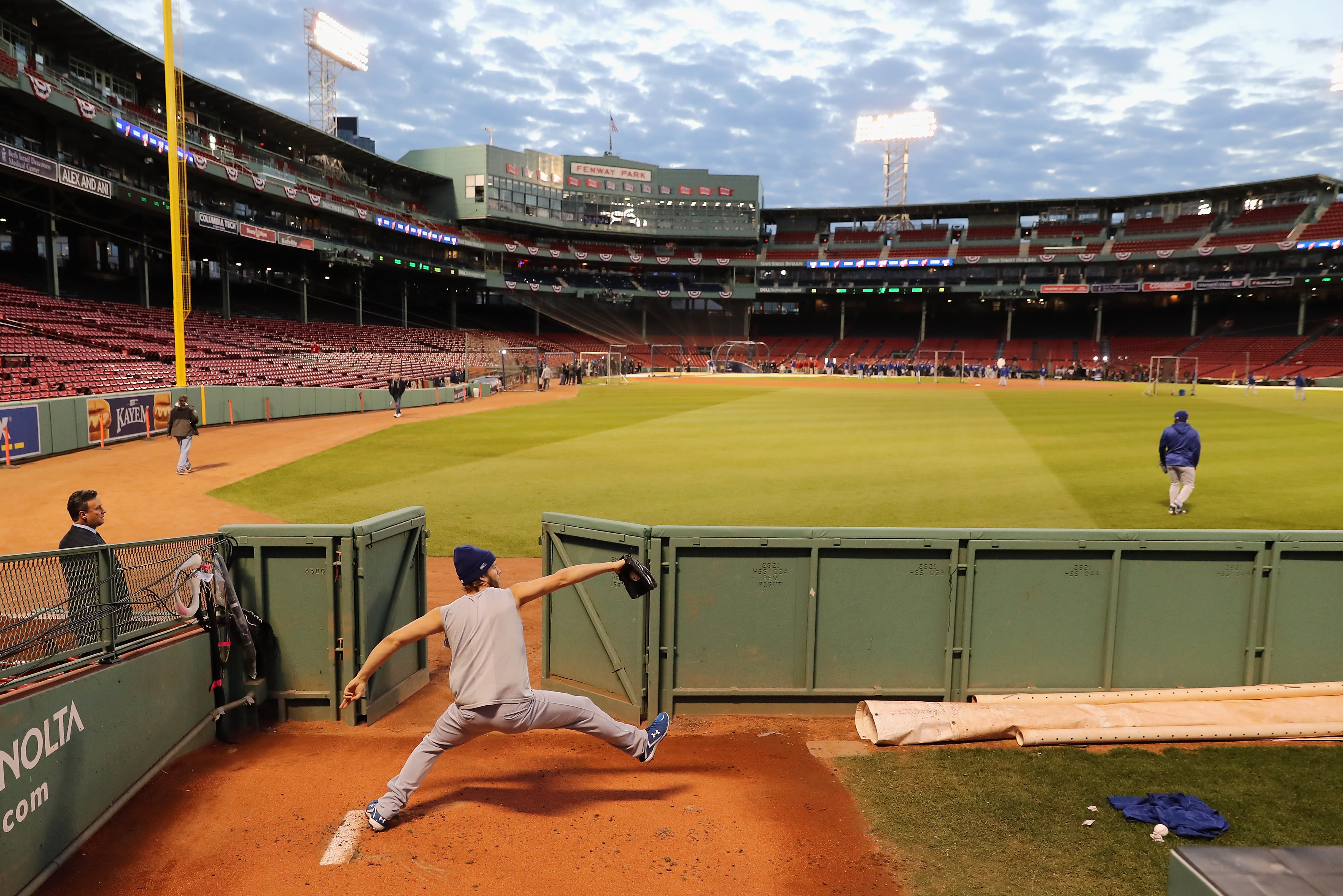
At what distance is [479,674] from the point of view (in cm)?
468

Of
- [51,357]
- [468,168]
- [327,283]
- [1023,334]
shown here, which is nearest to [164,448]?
[51,357]

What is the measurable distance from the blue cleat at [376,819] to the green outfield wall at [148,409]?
19.6 m

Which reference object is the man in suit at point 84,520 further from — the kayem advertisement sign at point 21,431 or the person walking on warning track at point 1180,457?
the kayem advertisement sign at point 21,431

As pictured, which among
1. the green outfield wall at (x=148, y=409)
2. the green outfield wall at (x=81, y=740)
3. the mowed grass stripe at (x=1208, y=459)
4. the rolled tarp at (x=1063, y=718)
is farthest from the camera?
the green outfield wall at (x=148, y=409)

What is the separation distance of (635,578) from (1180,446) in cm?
1214

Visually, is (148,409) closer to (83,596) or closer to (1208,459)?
(83,596)

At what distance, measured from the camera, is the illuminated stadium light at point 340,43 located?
62.6 m

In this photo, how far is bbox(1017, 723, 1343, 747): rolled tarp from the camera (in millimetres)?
5777

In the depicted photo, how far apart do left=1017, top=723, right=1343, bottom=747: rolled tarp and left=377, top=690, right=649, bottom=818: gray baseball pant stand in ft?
11.0

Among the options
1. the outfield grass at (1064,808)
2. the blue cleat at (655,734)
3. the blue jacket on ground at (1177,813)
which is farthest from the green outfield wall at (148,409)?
the blue jacket on ground at (1177,813)

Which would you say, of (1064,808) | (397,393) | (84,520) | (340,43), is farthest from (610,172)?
(1064,808)

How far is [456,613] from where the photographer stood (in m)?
4.79

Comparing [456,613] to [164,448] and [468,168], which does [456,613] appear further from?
[468,168]

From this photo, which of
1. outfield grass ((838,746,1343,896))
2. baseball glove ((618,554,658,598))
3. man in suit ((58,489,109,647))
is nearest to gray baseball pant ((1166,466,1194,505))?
outfield grass ((838,746,1343,896))
